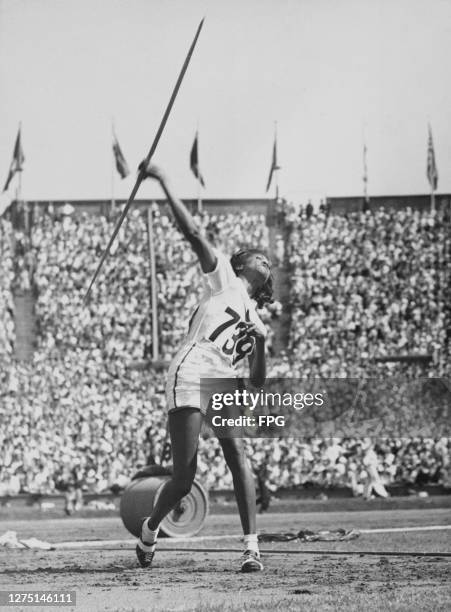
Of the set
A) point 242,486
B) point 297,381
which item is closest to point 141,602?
point 242,486

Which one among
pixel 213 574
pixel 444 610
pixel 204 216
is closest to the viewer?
pixel 444 610

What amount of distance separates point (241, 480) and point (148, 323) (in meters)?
19.9

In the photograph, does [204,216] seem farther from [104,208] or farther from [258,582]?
[258,582]

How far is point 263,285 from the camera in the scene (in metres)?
6.75

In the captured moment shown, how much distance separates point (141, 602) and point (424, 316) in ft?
65.7

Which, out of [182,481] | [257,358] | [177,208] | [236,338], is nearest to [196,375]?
[236,338]

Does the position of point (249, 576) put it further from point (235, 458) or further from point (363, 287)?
point (363, 287)

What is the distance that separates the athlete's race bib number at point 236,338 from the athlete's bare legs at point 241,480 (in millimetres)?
490

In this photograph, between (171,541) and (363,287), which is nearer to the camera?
(171,541)

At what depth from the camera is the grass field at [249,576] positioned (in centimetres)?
516

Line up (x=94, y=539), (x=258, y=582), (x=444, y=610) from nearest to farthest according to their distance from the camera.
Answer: (x=444, y=610) → (x=258, y=582) → (x=94, y=539)

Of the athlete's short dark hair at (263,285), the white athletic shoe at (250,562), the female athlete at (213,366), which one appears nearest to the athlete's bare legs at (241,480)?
the female athlete at (213,366)

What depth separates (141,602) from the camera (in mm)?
5285

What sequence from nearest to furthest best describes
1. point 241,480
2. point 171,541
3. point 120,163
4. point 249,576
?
point 249,576 → point 241,480 → point 171,541 → point 120,163
